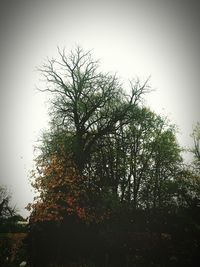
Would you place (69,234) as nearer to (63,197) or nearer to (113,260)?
(63,197)

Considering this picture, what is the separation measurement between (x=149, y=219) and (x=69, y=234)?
783 cm

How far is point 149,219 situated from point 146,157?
408 inches

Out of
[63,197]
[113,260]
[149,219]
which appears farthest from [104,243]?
[149,219]

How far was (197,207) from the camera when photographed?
12297mm

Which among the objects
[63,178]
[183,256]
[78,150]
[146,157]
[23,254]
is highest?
[146,157]

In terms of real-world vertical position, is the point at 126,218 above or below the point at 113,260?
above

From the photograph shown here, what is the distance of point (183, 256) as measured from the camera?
36.9ft

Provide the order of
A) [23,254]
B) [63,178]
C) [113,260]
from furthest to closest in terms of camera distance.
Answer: [63,178]
[23,254]
[113,260]

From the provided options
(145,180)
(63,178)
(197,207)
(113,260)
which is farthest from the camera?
(145,180)

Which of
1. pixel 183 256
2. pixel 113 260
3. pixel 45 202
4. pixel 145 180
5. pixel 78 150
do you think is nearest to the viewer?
pixel 183 256

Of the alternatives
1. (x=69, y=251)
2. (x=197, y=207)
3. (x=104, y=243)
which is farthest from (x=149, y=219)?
Result: (x=197, y=207)

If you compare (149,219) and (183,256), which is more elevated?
(149,219)

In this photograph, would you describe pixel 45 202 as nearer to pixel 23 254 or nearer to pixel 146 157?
pixel 23 254

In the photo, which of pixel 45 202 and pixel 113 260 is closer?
pixel 113 260
